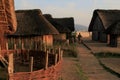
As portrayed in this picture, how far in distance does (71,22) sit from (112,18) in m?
6.90

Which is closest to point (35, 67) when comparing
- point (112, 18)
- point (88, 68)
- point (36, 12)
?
point (88, 68)

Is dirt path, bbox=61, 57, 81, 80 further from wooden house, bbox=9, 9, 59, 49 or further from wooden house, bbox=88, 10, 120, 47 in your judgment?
wooden house, bbox=88, 10, 120, 47

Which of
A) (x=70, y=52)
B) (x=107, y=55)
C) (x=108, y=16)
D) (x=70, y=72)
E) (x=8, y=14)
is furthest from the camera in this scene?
→ (x=108, y=16)

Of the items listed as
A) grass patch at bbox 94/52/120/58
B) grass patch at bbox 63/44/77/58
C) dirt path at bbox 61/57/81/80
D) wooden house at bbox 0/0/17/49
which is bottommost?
grass patch at bbox 94/52/120/58

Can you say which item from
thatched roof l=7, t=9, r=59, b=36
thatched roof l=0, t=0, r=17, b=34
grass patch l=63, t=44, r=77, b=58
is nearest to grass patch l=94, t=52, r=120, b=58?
grass patch l=63, t=44, r=77, b=58

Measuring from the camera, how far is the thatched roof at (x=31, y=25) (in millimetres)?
26828

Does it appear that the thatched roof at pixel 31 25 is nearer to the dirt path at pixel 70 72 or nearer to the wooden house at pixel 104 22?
the dirt path at pixel 70 72

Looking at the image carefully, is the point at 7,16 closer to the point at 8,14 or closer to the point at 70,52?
the point at 8,14

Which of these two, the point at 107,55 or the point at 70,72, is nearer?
the point at 70,72

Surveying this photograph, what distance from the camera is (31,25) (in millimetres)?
27641

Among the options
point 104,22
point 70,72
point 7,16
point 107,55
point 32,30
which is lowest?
point 107,55

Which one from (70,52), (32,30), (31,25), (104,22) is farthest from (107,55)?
(104,22)

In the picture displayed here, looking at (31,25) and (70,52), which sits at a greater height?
(31,25)

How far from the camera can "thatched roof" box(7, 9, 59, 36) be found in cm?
2683
